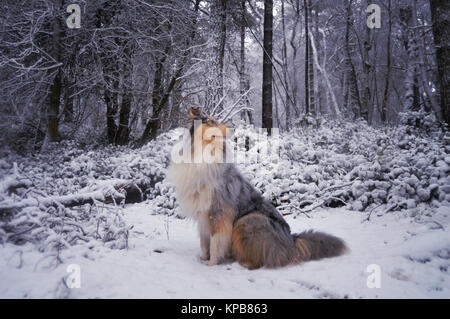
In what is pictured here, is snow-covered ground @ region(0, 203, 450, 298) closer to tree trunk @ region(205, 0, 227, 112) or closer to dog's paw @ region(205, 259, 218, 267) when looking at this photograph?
dog's paw @ region(205, 259, 218, 267)

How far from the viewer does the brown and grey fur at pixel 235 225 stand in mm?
3189

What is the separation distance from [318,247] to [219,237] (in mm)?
1200

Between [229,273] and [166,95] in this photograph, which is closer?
[229,273]

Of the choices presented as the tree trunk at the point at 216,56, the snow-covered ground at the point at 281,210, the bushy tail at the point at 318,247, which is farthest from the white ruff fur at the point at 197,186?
the tree trunk at the point at 216,56

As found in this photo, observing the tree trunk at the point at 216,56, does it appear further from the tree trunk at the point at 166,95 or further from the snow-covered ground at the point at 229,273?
the snow-covered ground at the point at 229,273

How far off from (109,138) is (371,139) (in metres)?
9.04

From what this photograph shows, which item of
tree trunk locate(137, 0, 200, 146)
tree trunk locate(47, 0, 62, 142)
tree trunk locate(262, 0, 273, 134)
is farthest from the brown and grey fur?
tree trunk locate(137, 0, 200, 146)

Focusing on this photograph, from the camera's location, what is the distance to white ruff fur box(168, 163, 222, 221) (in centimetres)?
334

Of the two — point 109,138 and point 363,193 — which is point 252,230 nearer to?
point 363,193

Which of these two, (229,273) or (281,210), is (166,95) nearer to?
(281,210)

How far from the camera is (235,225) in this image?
133 inches

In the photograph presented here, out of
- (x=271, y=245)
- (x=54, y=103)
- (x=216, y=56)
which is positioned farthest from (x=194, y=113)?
(x=216, y=56)

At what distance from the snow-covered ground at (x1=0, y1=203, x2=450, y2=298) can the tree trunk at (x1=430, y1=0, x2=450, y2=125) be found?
138 inches
